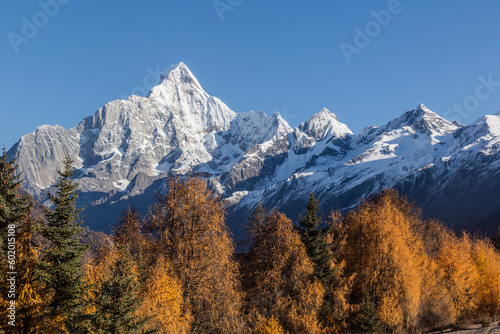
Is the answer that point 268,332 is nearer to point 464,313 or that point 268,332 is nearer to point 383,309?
point 383,309

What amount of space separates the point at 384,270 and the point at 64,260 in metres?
29.6

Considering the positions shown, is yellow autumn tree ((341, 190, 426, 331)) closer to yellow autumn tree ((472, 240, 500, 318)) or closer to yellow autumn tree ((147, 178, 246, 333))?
yellow autumn tree ((147, 178, 246, 333))

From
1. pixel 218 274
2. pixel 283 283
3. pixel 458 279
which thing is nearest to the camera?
pixel 218 274

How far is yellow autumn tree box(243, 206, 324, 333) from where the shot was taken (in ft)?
112

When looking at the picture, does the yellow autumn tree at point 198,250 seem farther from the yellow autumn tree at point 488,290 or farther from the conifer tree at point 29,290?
the yellow autumn tree at point 488,290

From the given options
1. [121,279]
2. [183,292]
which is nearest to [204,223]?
[183,292]

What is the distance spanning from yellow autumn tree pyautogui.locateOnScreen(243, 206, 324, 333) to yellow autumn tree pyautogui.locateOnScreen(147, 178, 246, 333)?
300 inches

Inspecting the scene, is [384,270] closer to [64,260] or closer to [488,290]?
[488,290]

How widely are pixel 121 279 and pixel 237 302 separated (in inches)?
356

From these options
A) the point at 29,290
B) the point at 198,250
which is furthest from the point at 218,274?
the point at 29,290

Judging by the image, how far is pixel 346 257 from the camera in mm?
44781

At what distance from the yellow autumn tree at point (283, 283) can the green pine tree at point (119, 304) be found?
44.0ft

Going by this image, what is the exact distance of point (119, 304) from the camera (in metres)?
21.8

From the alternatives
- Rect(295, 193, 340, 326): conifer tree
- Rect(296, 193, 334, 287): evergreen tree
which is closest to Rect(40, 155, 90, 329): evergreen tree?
Rect(295, 193, 340, 326): conifer tree
